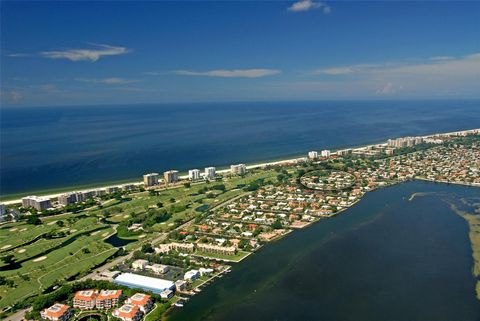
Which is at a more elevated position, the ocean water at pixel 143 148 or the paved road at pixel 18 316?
the ocean water at pixel 143 148

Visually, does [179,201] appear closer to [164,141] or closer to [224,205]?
[224,205]

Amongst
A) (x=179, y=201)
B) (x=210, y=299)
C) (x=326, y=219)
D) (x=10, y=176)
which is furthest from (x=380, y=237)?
(x=10, y=176)

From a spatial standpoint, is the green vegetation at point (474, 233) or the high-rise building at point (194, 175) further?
the high-rise building at point (194, 175)

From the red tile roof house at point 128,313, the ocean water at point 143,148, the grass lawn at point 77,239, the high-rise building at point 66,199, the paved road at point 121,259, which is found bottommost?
the red tile roof house at point 128,313

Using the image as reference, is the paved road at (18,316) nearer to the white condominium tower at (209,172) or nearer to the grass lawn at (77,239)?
the grass lawn at (77,239)

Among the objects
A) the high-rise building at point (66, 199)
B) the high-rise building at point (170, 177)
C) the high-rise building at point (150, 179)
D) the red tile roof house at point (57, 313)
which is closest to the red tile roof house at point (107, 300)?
the red tile roof house at point (57, 313)

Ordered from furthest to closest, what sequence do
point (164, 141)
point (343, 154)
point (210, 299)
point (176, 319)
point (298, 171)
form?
1. point (164, 141)
2. point (343, 154)
3. point (298, 171)
4. point (210, 299)
5. point (176, 319)

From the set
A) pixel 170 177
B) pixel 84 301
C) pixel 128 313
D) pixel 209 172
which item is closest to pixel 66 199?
pixel 170 177
